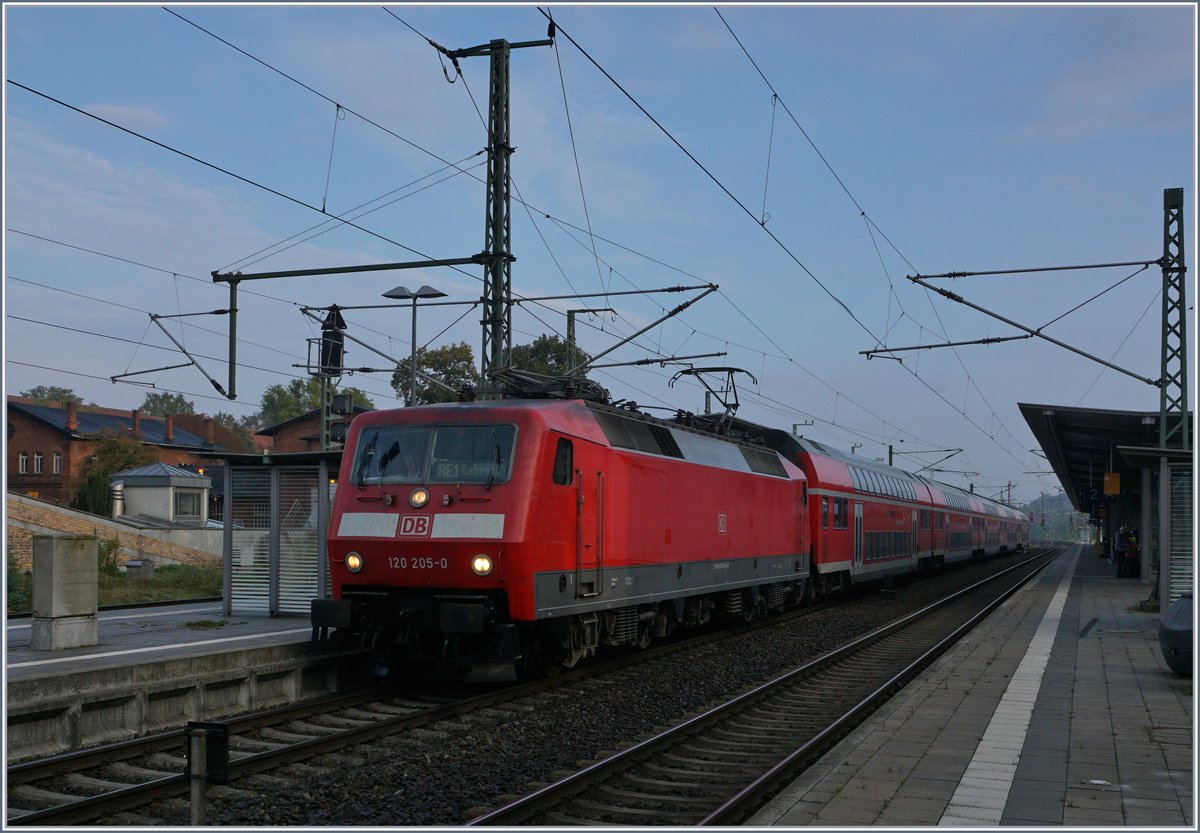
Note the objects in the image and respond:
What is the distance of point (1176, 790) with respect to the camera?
8.01 meters

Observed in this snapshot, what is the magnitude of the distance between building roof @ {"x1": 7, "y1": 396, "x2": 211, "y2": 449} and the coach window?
51438mm

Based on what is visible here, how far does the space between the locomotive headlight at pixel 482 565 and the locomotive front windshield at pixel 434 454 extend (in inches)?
34.1

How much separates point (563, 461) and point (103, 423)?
69922 millimetres

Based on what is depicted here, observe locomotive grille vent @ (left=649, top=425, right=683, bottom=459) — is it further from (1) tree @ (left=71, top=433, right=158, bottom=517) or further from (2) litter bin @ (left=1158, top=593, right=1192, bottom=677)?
(1) tree @ (left=71, top=433, right=158, bottom=517)

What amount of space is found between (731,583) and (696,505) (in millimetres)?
2608

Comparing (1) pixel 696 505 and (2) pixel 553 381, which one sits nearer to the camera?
(2) pixel 553 381

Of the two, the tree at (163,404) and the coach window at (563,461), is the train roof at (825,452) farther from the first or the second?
the tree at (163,404)

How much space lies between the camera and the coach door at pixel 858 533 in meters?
29.5

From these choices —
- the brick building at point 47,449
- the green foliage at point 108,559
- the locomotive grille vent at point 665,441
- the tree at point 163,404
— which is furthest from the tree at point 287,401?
the locomotive grille vent at point 665,441

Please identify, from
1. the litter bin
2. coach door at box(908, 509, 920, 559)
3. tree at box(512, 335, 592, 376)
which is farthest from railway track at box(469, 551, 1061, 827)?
tree at box(512, 335, 592, 376)

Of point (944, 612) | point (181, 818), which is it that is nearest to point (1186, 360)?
point (944, 612)

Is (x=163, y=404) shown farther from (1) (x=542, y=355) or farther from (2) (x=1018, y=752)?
(2) (x=1018, y=752)

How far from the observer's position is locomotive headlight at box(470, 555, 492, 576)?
1187cm

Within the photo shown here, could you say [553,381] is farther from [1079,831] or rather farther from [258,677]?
[1079,831]
